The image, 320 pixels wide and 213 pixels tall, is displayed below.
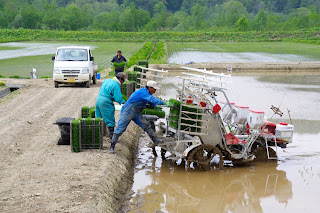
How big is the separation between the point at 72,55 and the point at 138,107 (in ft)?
42.5

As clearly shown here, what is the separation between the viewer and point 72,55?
22828 mm

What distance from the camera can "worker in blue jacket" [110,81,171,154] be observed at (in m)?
10.4

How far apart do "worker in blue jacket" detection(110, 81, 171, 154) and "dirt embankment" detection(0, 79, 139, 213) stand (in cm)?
61

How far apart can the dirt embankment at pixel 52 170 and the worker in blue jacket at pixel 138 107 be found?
61 centimetres

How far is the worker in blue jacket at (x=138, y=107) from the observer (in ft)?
34.2

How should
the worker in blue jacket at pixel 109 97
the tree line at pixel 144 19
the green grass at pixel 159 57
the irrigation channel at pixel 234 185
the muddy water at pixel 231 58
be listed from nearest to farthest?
1. the irrigation channel at pixel 234 185
2. the worker in blue jacket at pixel 109 97
3. the green grass at pixel 159 57
4. the muddy water at pixel 231 58
5. the tree line at pixel 144 19

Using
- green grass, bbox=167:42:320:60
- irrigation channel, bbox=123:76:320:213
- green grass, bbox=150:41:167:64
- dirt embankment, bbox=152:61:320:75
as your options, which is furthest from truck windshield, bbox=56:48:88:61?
green grass, bbox=167:42:320:60

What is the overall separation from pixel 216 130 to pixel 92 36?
257ft

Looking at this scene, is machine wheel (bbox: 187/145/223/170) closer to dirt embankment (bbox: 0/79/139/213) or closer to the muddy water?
dirt embankment (bbox: 0/79/139/213)

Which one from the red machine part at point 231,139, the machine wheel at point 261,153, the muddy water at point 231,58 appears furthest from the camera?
the muddy water at point 231,58

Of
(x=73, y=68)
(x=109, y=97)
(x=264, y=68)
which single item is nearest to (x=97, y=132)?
(x=109, y=97)

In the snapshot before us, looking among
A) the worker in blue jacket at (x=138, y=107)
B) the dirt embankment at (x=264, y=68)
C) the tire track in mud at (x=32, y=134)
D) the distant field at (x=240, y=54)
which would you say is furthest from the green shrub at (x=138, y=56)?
the worker in blue jacket at (x=138, y=107)

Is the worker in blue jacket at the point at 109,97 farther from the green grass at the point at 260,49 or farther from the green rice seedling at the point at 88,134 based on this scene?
the green grass at the point at 260,49

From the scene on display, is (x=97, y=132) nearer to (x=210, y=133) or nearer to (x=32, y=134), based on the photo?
(x=210, y=133)
